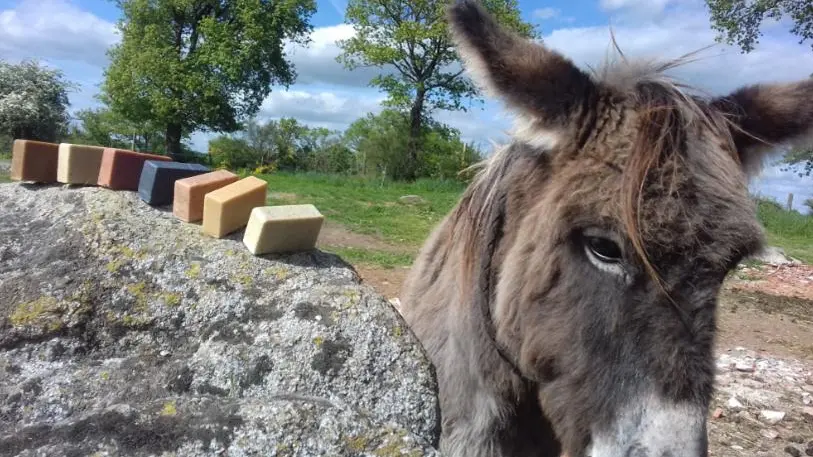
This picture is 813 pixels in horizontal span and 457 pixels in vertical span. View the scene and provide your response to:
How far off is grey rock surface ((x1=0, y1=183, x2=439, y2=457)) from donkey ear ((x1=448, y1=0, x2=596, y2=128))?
0.87 m

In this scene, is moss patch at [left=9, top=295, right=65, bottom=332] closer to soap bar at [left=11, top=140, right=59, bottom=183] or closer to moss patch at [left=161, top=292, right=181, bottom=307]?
moss patch at [left=161, top=292, right=181, bottom=307]

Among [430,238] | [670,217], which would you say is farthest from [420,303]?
[670,217]

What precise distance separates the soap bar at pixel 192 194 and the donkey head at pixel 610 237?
1011 millimetres

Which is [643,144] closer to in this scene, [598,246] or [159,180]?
[598,246]

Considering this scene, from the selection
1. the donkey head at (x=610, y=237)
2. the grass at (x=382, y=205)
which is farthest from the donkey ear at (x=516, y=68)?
the grass at (x=382, y=205)

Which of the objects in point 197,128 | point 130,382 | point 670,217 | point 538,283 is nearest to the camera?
point 130,382

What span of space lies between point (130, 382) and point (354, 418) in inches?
23.5

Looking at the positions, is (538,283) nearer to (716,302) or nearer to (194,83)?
(716,302)

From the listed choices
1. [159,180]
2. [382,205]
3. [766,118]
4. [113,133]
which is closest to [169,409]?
[159,180]

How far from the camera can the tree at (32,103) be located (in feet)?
80.4

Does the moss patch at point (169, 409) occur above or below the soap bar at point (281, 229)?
below

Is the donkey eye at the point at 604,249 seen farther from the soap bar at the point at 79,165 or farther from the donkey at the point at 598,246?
the soap bar at the point at 79,165

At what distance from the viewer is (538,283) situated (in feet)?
7.29

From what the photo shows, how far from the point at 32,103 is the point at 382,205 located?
53.1 feet
